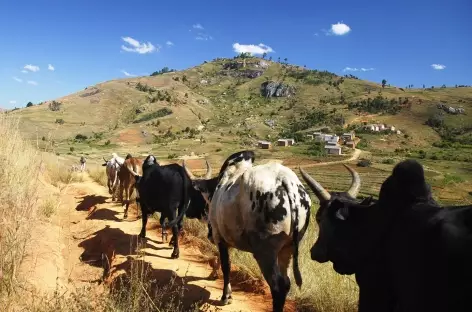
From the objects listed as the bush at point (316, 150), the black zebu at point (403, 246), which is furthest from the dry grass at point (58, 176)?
the bush at point (316, 150)

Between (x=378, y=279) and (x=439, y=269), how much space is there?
72 cm

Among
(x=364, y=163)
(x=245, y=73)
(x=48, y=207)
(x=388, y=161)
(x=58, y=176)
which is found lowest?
(x=364, y=163)

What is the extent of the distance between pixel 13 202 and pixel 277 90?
492 feet

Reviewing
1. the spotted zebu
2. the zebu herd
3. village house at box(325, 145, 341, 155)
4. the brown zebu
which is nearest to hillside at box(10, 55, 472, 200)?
village house at box(325, 145, 341, 155)

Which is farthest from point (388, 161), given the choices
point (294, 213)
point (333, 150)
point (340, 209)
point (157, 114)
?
point (340, 209)

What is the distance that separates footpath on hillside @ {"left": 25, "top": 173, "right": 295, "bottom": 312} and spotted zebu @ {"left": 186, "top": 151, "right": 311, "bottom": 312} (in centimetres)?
88

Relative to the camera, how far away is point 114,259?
7523 millimetres

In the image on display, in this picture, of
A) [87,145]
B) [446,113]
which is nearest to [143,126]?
[87,145]

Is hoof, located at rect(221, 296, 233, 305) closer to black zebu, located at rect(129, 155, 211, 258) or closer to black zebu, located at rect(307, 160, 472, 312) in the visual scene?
black zebu, located at rect(129, 155, 211, 258)

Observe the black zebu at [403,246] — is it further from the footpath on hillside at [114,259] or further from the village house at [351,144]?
the village house at [351,144]

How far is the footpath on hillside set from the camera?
5.74 m

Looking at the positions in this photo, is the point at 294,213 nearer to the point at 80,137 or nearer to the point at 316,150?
the point at 316,150

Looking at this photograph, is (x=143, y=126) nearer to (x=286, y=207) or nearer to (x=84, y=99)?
(x=84, y=99)

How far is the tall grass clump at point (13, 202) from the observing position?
3.89 meters
